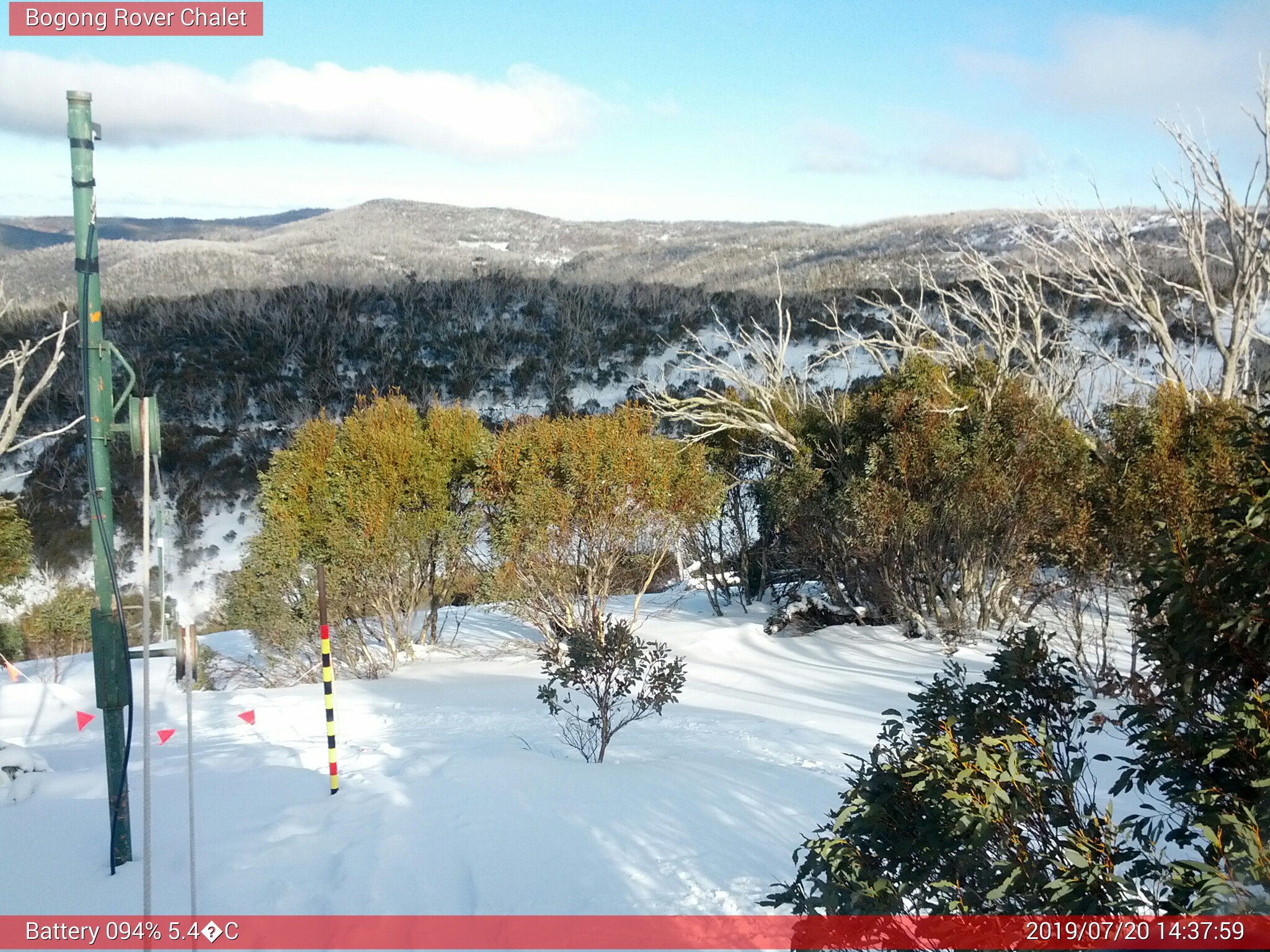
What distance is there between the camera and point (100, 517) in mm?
3914

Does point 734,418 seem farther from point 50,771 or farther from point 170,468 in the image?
point 170,468

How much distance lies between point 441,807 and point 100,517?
2437 mm

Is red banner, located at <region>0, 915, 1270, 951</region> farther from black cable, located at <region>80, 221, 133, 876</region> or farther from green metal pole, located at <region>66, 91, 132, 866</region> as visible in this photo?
green metal pole, located at <region>66, 91, 132, 866</region>

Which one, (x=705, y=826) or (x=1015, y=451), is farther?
(x=1015, y=451)

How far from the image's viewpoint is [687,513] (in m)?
14.1

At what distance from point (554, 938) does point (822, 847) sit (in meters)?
1.75

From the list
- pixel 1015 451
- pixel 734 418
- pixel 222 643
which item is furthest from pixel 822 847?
pixel 222 643

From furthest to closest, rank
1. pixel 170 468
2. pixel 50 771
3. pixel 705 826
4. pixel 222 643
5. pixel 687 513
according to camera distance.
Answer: pixel 170 468 < pixel 222 643 < pixel 687 513 < pixel 50 771 < pixel 705 826

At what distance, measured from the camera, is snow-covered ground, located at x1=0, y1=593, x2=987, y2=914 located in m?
3.95

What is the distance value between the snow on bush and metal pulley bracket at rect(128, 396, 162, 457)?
2809 millimetres

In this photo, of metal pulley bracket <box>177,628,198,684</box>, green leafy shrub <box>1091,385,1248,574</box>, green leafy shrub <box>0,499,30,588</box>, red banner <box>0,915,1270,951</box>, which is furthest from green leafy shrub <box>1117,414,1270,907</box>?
green leafy shrub <box>0,499,30,588</box>

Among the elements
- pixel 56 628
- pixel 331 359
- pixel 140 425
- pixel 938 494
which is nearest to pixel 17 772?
pixel 140 425

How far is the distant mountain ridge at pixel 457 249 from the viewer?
4716 centimetres

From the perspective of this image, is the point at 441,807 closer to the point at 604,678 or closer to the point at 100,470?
the point at 604,678
